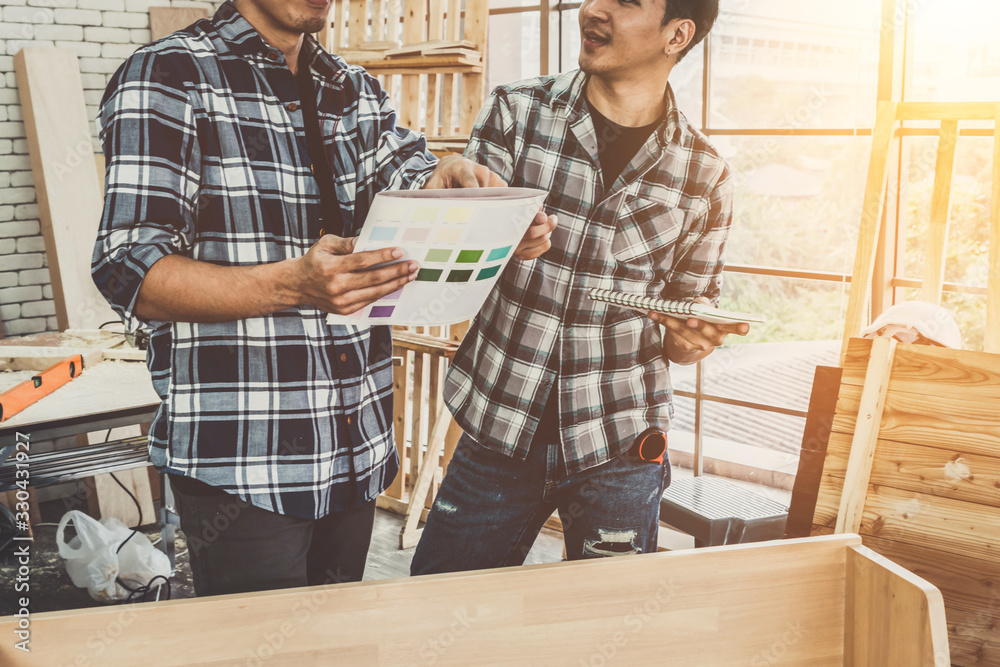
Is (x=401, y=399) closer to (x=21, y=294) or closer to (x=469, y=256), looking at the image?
(x=21, y=294)

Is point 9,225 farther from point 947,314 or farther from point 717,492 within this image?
point 947,314

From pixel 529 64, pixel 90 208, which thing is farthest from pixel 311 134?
pixel 90 208

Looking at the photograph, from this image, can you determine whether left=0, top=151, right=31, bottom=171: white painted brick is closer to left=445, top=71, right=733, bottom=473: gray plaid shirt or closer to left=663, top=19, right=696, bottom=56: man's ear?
left=445, top=71, right=733, bottom=473: gray plaid shirt

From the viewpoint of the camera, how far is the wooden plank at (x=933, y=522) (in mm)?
1577

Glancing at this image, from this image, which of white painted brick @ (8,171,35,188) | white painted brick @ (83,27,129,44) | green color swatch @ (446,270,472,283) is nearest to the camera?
green color swatch @ (446,270,472,283)

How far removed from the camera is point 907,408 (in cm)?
168

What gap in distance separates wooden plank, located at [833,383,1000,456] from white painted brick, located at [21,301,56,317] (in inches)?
138

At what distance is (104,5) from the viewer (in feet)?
12.3

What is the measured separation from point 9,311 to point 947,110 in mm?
3779

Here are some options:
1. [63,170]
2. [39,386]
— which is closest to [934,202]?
[39,386]

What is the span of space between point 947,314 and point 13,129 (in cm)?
375

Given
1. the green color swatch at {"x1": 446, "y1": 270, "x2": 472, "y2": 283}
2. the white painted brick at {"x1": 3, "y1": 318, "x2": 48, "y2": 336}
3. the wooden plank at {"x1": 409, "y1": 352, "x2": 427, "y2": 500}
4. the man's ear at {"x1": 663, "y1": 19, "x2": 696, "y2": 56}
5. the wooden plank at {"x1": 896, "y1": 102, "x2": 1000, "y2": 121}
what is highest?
the man's ear at {"x1": 663, "y1": 19, "x2": 696, "y2": 56}

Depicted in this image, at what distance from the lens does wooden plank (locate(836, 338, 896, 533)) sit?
169cm

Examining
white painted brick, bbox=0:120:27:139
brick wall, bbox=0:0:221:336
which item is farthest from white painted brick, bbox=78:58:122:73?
white painted brick, bbox=0:120:27:139
